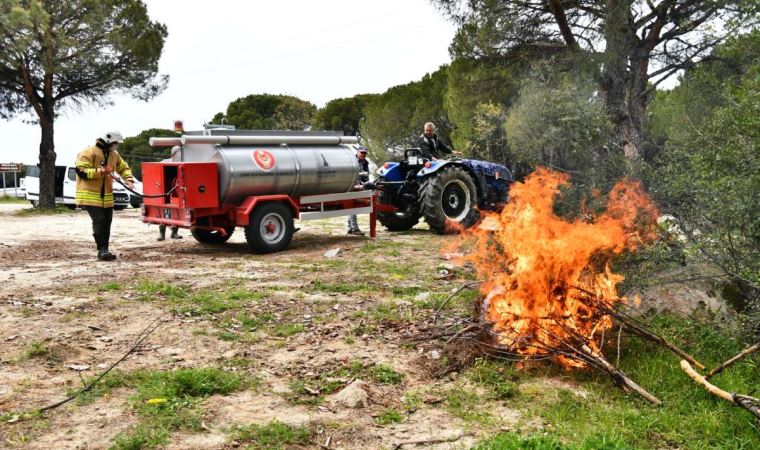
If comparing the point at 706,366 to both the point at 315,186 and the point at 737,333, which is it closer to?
the point at 737,333

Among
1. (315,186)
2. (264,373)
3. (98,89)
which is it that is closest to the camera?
(264,373)

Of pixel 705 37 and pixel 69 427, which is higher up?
pixel 705 37

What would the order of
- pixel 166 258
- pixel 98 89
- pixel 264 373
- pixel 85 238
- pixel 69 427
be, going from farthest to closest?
pixel 98 89 → pixel 85 238 → pixel 166 258 → pixel 264 373 → pixel 69 427

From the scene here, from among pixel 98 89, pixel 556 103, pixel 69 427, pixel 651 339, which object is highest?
pixel 98 89

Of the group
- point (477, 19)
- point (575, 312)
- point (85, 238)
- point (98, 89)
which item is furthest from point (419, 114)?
point (575, 312)

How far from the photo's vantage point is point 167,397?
4172 millimetres

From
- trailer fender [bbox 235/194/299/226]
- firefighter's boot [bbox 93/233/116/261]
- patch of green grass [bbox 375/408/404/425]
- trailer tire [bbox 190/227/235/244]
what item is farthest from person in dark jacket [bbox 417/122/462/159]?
patch of green grass [bbox 375/408/404/425]

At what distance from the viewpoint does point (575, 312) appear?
4.95 m

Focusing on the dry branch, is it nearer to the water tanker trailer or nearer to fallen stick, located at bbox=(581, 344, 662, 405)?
fallen stick, located at bbox=(581, 344, 662, 405)

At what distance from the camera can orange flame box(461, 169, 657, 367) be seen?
15.8 ft

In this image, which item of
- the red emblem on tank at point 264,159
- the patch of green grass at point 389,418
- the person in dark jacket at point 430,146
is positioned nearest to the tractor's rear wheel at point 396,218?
the person in dark jacket at point 430,146

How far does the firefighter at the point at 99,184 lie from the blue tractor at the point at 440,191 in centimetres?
540

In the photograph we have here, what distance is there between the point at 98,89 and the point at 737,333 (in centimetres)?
2584

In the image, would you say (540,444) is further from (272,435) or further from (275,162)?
(275,162)
